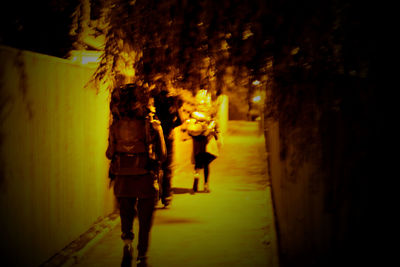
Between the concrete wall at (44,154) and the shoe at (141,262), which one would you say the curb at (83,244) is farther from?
the shoe at (141,262)

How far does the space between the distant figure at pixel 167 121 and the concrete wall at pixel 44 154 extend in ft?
3.30

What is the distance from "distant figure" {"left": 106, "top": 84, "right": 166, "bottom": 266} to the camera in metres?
4.52

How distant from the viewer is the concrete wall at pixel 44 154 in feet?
13.0

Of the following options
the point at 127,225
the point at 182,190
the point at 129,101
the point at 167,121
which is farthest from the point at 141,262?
the point at 182,190

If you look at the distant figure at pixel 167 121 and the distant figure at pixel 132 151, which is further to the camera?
the distant figure at pixel 167 121

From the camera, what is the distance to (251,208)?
788cm

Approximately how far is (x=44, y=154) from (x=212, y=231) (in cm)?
282

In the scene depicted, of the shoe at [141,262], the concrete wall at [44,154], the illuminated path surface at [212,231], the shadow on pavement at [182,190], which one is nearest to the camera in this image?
the concrete wall at [44,154]

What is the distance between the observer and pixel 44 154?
4.68 meters

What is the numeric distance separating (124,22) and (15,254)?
2431 mm

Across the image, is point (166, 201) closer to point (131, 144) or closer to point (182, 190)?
point (182, 190)

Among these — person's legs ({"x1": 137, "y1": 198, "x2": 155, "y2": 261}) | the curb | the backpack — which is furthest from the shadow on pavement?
the backpack

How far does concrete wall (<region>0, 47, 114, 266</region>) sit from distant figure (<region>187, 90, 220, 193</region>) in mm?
2444

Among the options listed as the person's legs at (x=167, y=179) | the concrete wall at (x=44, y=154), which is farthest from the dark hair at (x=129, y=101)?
the person's legs at (x=167, y=179)
